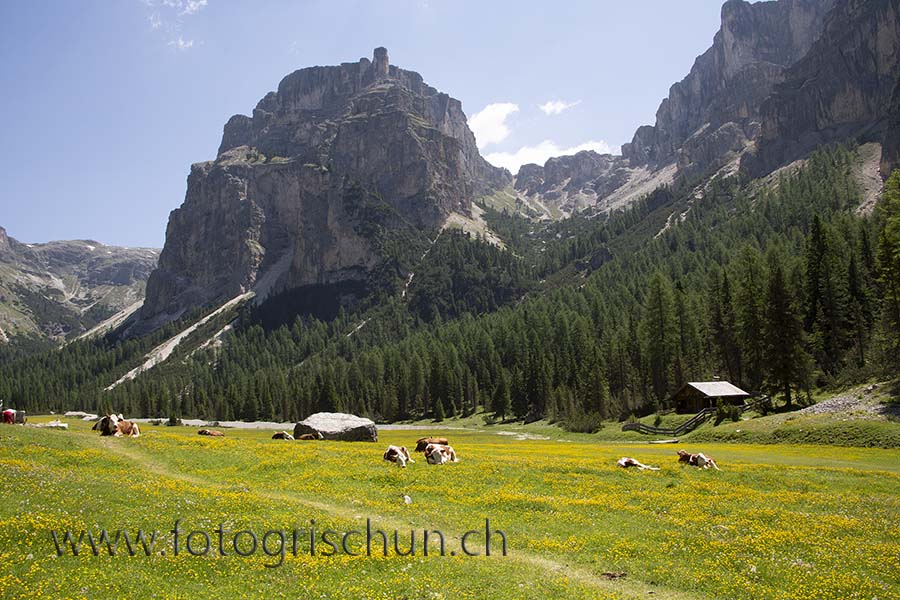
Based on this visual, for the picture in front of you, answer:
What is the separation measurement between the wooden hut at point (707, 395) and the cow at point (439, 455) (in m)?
52.2

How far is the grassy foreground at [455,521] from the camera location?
43.6ft

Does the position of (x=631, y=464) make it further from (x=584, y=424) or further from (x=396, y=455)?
(x=584, y=424)

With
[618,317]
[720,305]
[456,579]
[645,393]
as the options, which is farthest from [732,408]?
[618,317]

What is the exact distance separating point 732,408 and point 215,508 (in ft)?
209

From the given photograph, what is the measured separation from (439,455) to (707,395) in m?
53.9

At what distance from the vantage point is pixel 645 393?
101750mm

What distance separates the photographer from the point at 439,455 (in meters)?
32.9

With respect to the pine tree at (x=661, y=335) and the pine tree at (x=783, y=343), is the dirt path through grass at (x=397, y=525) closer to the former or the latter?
the pine tree at (x=783, y=343)

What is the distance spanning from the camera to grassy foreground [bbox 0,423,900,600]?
13297mm

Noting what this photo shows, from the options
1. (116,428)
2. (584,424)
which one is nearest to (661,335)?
(584,424)

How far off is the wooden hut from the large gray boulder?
48.8 meters

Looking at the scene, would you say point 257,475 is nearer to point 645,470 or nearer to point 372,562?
point 372,562

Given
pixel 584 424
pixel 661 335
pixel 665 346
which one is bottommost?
pixel 584 424

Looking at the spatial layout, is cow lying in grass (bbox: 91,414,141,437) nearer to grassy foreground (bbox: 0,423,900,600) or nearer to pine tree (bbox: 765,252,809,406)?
grassy foreground (bbox: 0,423,900,600)
